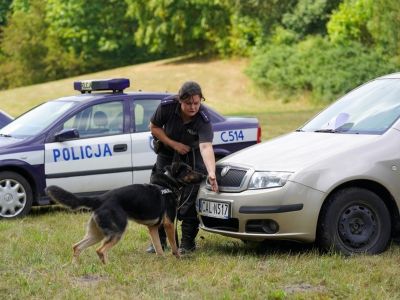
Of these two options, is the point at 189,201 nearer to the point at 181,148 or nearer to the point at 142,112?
Answer: the point at 181,148

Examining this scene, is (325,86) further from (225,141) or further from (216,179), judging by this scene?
(216,179)

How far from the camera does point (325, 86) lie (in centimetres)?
3538

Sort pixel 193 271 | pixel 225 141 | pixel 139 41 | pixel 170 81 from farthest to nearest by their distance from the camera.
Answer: pixel 139 41, pixel 170 81, pixel 225 141, pixel 193 271

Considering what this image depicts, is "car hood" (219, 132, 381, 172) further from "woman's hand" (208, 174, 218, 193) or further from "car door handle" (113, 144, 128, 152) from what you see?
"car door handle" (113, 144, 128, 152)

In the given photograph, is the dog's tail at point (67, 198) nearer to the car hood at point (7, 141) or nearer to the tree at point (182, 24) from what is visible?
the car hood at point (7, 141)

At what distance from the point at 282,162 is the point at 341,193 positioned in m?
0.54

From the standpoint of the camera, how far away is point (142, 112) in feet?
34.7

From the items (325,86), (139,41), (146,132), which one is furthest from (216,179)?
(139,41)

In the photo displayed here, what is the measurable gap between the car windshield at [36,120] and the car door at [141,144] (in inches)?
→ 31.5

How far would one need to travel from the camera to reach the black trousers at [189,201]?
7.48 meters

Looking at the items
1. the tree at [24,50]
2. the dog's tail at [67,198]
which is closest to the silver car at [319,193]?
the dog's tail at [67,198]

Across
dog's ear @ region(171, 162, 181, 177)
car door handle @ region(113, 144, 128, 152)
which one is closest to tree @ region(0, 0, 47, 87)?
car door handle @ region(113, 144, 128, 152)

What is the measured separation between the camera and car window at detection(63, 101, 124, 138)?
405 inches

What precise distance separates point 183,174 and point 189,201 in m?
0.34
